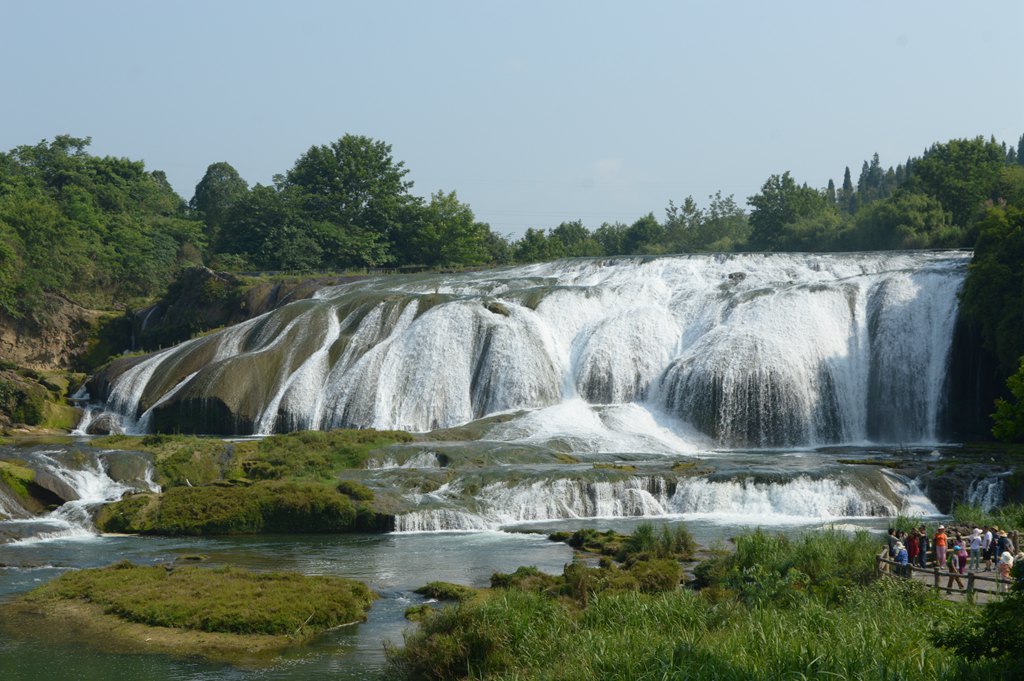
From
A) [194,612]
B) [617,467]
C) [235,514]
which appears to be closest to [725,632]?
[194,612]

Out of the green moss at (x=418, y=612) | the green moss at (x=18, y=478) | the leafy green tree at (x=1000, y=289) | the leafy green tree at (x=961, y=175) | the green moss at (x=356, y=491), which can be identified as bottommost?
the green moss at (x=418, y=612)

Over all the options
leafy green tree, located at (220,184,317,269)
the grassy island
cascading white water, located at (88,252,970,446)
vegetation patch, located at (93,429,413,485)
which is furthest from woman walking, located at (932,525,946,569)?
leafy green tree, located at (220,184,317,269)

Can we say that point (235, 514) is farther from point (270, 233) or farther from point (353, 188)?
point (353, 188)

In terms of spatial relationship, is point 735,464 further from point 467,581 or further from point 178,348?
point 178,348

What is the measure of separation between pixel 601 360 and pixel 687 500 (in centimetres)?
1607

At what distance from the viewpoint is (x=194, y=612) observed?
21.3m

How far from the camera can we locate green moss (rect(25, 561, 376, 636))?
20.9m

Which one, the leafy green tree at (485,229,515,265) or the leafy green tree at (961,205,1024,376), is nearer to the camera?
the leafy green tree at (961,205,1024,376)

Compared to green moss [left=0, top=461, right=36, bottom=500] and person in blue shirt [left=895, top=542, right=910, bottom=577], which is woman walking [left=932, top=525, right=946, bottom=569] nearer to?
person in blue shirt [left=895, top=542, right=910, bottom=577]

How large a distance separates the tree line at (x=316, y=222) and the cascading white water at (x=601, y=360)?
56.8ft

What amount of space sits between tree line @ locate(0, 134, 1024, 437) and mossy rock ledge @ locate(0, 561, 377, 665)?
1775 inches

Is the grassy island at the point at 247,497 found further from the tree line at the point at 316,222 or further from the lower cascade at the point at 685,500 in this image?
the tree line at the point at 316,222

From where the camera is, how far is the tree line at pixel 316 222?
70438 millimetres

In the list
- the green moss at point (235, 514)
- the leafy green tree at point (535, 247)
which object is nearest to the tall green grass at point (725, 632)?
Result: the green moss at point (235, 514)
